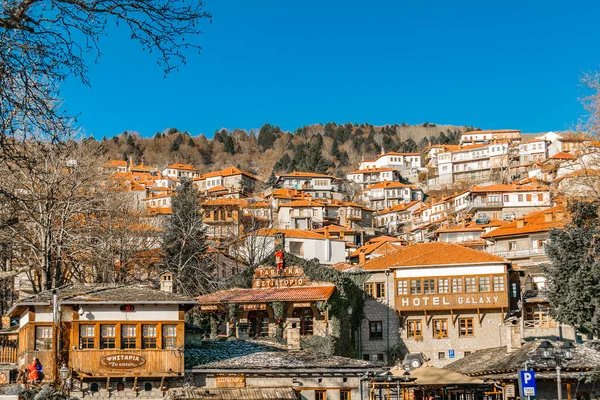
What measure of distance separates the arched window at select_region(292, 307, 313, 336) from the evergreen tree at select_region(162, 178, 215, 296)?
23.7ft

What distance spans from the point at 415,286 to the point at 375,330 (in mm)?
3560

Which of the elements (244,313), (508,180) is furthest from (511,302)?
(508,180)

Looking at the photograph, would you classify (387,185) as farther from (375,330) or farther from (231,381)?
(231,381)

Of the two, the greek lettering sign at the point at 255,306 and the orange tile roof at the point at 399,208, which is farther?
the orange tile roof at the point at 399,208

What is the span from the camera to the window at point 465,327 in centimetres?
4891

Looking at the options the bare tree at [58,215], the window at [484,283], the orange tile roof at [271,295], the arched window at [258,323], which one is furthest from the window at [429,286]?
the bare tree at [58,215]

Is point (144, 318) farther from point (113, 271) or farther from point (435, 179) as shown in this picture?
point (435, 179)

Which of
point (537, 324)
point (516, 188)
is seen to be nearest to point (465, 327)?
point (537, 324)

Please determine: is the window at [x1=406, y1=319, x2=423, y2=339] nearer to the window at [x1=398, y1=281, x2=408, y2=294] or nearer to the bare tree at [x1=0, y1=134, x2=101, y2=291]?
the window at [x1=398, y1=281, x2=408, y2=294]

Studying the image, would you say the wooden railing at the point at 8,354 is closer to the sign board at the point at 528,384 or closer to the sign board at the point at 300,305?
the sign board at the point at 300,305

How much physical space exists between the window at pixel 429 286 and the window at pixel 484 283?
2703 mm

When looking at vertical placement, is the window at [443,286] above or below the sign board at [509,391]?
above

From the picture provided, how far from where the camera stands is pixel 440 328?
162ft

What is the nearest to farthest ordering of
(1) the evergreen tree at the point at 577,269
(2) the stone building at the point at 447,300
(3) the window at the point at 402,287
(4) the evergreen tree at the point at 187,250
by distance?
1. (1) the evergreen tree at the point at 577,269
2. (2) the stone building at the point at 447,300
3. (3) the window at the point at 402,287
4. (4) the evergreen tree at the point at 187,250
